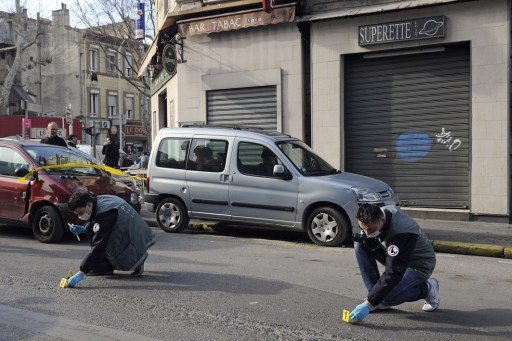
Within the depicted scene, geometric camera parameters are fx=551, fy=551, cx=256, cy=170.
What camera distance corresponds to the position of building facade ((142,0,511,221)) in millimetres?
10969

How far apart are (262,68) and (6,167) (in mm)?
6872

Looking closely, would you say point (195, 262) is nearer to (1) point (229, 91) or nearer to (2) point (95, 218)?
(2) point (95, 218)

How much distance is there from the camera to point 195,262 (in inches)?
282

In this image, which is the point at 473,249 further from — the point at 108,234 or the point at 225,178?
the point at 108,234

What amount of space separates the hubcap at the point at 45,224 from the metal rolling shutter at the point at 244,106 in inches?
265

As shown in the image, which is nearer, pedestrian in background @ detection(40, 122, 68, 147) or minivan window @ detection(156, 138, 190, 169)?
minivan window @ detection(156, 138, 190, 169)

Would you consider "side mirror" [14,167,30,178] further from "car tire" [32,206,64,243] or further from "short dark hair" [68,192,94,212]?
"short dark hair" [68,192,94,212]

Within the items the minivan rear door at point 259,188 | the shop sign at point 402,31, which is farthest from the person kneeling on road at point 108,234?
the shop sign at point 402,31

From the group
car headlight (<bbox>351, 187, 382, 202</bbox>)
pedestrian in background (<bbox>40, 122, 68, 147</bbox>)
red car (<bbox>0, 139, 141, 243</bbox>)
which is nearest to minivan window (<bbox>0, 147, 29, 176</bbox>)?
red car (<bbox>0, 139, 141, 243</bbox>)

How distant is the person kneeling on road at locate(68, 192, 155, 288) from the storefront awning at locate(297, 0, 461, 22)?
7.96 m

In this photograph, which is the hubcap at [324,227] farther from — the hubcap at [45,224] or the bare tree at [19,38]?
the bare tree at [19,38]

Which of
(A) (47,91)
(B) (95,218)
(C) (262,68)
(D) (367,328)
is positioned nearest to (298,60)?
(C) (262,68)

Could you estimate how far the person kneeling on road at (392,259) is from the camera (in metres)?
4.43

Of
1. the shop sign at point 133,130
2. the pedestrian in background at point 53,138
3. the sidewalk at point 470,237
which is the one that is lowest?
the sidewalk at point 470,237
